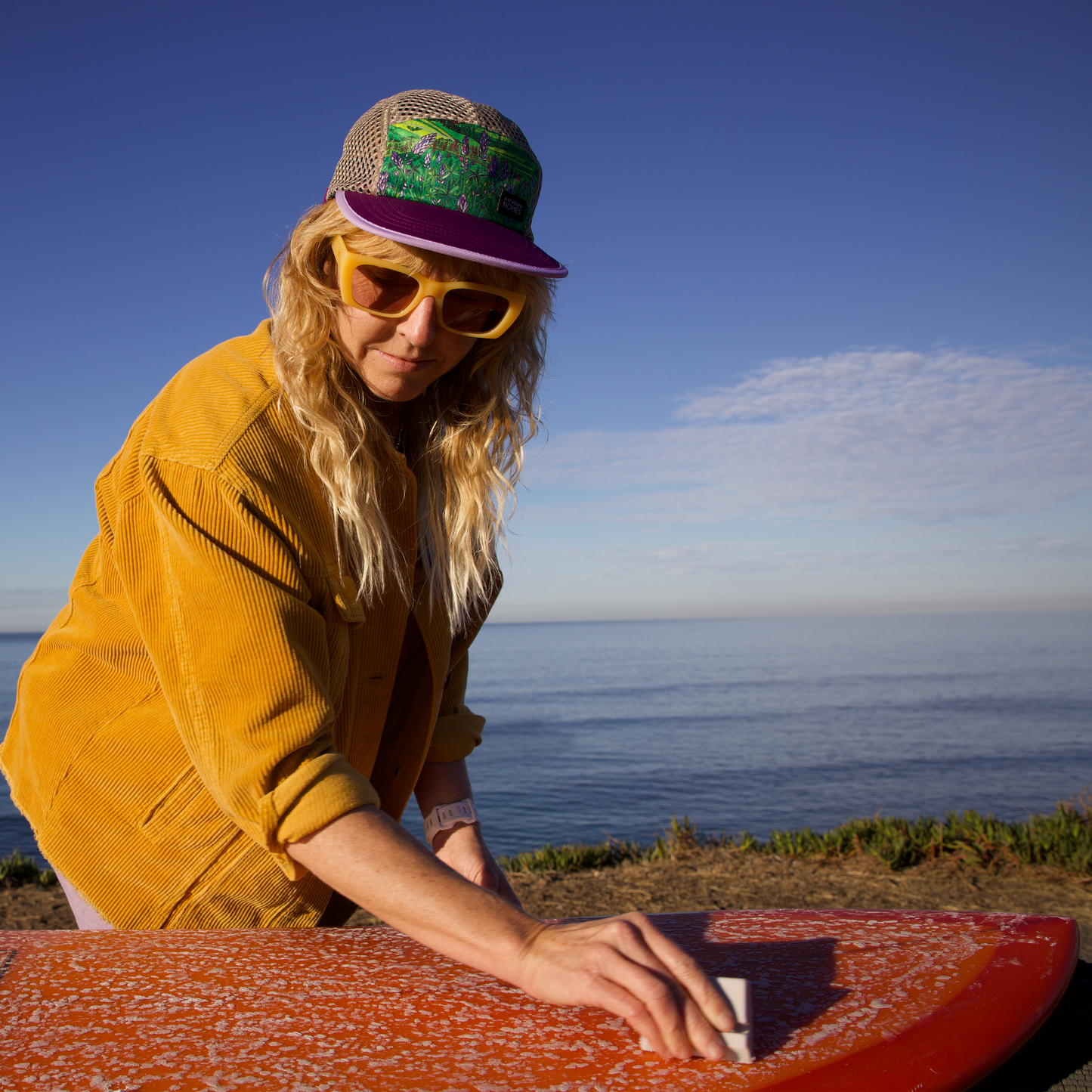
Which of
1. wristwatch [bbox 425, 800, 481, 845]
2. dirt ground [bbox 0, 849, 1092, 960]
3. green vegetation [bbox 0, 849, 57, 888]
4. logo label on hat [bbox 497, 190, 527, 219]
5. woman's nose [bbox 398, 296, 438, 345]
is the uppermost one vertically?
logo label on hat [bbox 497, 190, 527, 219]

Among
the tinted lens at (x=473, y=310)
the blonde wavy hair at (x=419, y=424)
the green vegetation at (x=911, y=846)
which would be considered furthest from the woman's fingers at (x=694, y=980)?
the green vegetation at (x=911, y=846)

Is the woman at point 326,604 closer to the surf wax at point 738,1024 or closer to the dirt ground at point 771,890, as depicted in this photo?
the surf wax at point 738,1024

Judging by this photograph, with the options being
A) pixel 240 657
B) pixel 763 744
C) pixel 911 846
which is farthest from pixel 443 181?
pixel 763 744

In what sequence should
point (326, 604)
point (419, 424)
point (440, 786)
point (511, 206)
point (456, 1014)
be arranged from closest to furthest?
point (456, 1014) → point (326, 604) → point (511, 206) → point (419, 424) → point (440, 786)

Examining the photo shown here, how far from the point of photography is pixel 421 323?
1493mm

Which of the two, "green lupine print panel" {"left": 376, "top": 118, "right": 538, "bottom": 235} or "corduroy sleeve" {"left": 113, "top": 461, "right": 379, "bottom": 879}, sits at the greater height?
"green lupine print panel" {"left": 376, "top": 118, "right": 538, "bottom": 235}

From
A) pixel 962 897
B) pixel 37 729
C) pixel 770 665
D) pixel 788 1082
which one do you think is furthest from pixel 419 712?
pixel 770 665

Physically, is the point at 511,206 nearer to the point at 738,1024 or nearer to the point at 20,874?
the point at 738,1024

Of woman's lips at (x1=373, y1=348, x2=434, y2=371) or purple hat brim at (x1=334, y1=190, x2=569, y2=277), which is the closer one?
purple hat brim at (x1=334, y1=190, x2=569, y2=277)

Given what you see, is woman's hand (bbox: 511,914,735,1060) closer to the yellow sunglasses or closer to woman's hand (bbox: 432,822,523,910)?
woman's hand (bbox: 432,822,523,910)

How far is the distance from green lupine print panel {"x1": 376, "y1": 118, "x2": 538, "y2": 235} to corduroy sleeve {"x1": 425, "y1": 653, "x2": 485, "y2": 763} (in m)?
1.01

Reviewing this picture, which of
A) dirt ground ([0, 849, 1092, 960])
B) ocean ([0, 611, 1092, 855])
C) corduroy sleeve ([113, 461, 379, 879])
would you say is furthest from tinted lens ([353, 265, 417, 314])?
ocean ([0, 611, 1092, 855])

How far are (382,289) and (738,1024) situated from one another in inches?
49.8

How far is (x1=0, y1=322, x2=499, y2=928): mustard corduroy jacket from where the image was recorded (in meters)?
1.18
